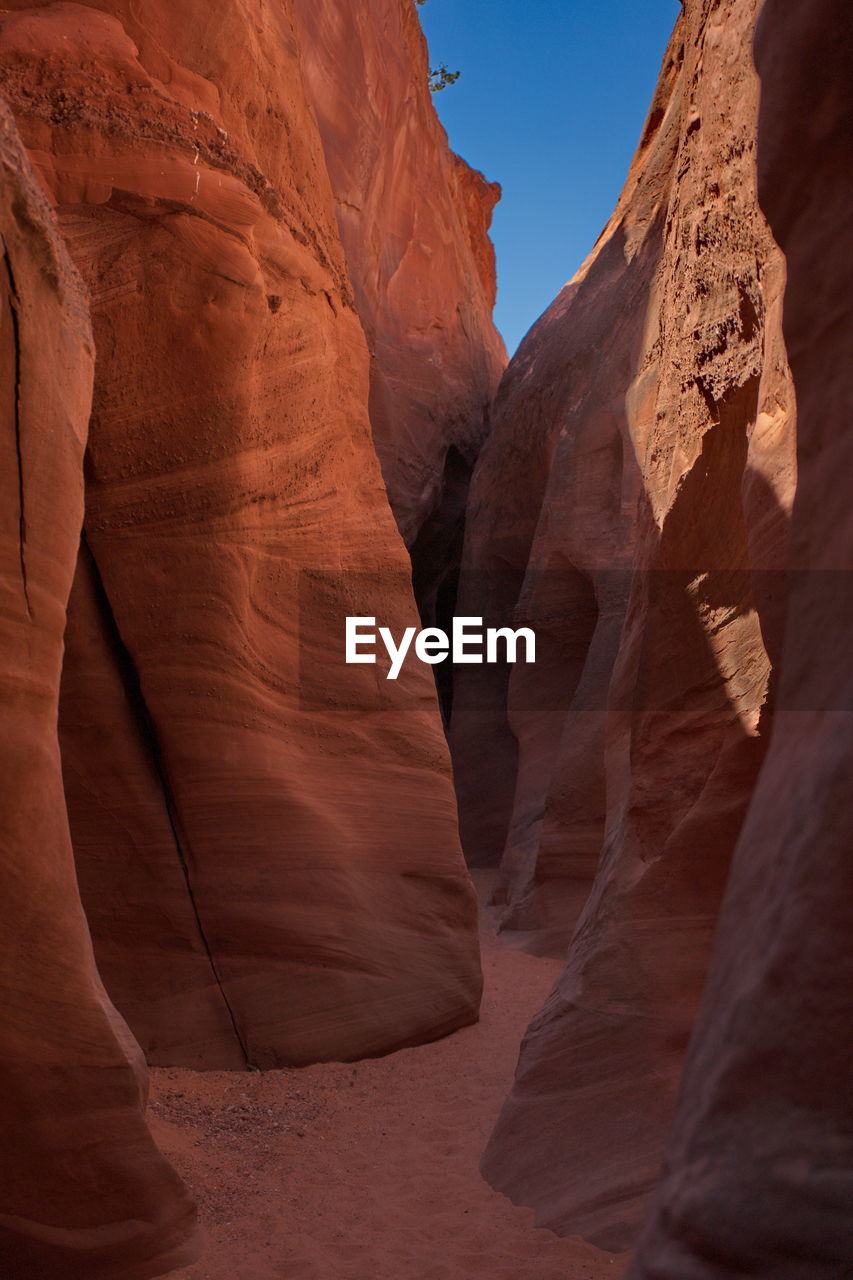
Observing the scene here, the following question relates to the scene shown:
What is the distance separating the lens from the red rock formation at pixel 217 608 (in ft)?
17.9

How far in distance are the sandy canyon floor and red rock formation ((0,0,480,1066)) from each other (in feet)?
1.19

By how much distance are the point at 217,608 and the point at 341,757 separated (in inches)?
47.0

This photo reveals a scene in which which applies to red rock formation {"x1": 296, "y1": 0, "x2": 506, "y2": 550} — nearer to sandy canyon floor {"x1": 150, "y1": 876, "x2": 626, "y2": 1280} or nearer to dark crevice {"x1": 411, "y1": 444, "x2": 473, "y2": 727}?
dark crevice {"x1": 411, "y1": 444, "x2": 473, "y2": 727}

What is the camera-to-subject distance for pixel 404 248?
572 inches

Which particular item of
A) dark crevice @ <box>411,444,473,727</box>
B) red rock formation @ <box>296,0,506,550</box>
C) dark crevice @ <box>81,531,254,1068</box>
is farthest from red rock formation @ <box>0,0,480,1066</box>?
dark crevice @ <box>411,444,473,727</box>

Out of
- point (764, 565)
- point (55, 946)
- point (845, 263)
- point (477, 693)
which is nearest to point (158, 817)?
point (55, 946)

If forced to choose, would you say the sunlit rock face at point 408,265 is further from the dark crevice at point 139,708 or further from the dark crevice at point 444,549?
the dark crevice at point 139,708

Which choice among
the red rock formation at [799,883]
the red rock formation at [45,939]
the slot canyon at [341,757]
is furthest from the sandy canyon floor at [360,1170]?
the red rock formation at [799,883]

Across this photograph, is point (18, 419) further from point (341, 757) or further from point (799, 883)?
Answer: point (341, 757)

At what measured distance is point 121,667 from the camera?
5.96m

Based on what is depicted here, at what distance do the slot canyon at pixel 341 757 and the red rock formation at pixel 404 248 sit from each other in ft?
11.4

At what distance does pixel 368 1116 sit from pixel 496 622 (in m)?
9.32

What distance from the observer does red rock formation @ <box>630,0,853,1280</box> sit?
127 cm

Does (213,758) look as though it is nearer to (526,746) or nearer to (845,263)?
(845,263)
